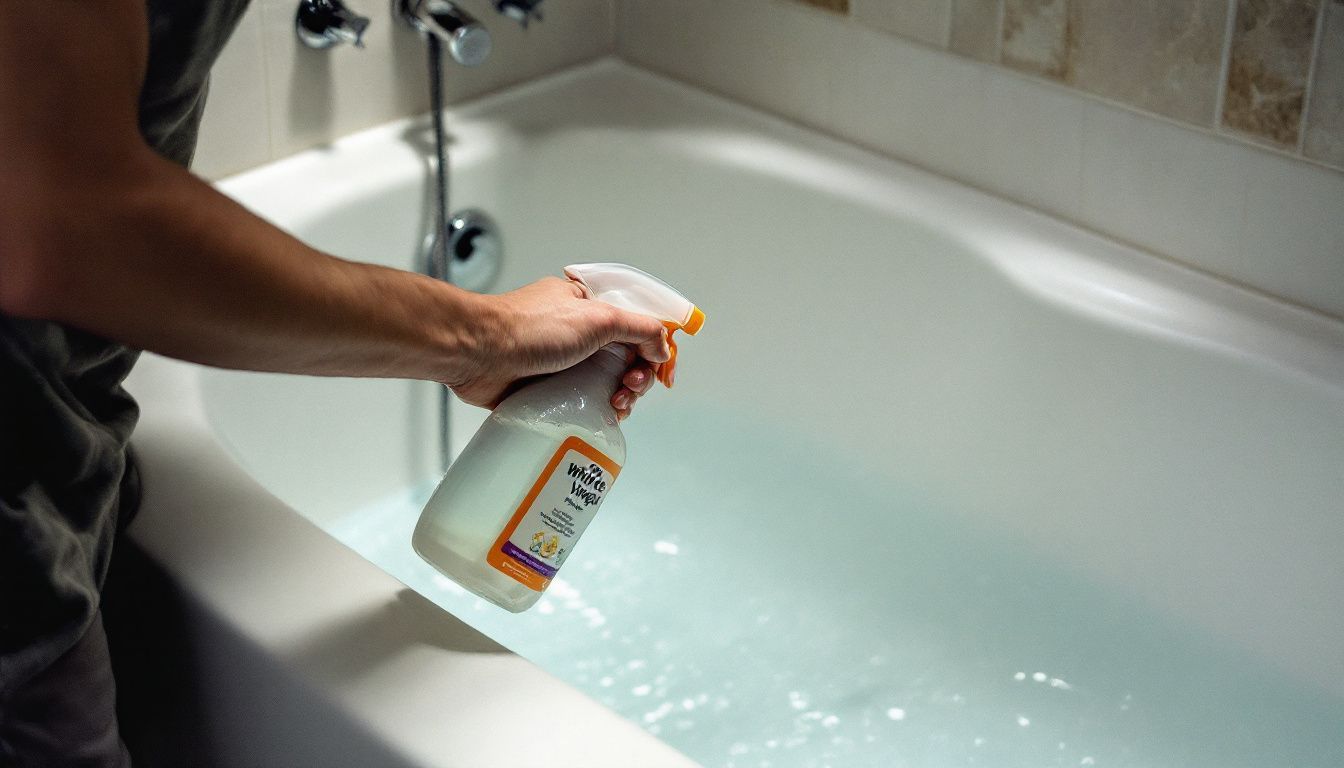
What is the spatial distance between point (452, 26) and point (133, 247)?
73cm

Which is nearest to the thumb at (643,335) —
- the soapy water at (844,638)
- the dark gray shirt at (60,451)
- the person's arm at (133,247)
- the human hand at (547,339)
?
the human hand at (547,339)

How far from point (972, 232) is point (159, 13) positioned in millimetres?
774

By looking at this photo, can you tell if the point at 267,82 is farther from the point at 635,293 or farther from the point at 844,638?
the point at 844,638

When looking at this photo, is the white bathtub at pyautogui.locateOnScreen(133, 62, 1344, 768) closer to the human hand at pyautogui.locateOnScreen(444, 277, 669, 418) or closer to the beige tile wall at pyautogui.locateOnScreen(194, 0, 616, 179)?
the beige tile wall at pyautogui.locateOnScreen(194, 0, 616, 179)

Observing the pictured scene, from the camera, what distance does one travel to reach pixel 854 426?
4.60ft

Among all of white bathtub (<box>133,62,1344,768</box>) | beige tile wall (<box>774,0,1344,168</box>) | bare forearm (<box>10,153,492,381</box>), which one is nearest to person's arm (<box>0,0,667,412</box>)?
bare forearm (<box>10,153,492,381</box>)

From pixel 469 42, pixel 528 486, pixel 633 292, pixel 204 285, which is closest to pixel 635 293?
pixel 633 292

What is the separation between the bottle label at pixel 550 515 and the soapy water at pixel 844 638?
40cm

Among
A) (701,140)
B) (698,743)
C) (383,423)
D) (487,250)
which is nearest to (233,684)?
(698,743)

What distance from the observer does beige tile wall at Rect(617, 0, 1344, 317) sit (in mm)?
1121

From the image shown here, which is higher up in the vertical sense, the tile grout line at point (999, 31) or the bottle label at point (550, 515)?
the tile grout line at point (999, 31)

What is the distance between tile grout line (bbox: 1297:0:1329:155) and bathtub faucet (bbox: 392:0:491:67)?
2.15 feet

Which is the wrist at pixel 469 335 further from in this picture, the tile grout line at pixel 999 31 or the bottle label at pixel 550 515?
the tile grout line at pixel 999 31

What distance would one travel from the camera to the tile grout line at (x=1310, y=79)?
3.43 ft
